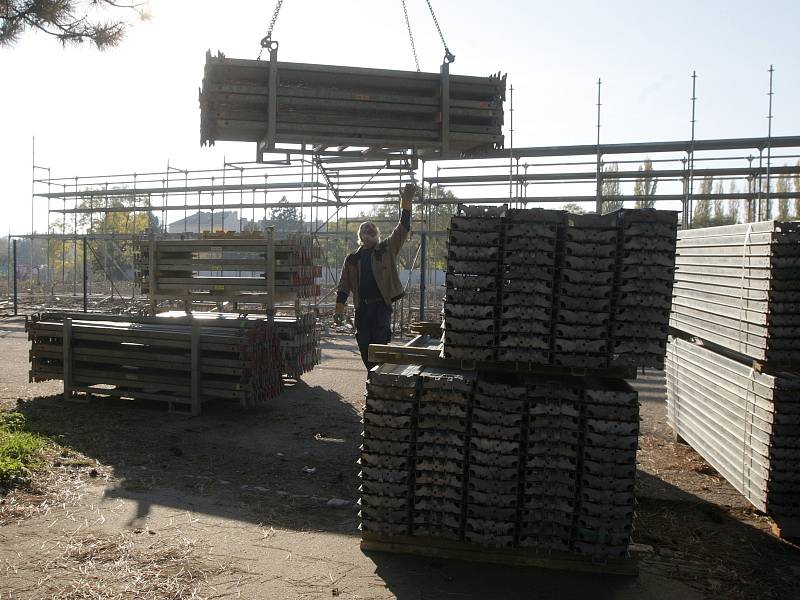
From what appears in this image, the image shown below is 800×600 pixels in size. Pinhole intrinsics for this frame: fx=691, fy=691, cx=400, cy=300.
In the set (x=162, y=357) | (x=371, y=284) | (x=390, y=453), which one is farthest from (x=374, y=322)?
(x=390, y=453)

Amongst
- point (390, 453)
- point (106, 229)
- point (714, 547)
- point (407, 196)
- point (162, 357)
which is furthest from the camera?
point (106, 229)

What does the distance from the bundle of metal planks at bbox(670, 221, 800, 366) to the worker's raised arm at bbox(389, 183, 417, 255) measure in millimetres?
2908

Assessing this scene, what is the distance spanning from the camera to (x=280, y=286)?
31.9 feet

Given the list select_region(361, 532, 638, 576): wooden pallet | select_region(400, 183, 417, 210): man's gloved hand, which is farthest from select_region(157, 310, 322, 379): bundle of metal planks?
select_region(361, 532, 638, 576): wooden pallet

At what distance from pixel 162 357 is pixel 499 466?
18.2 ft

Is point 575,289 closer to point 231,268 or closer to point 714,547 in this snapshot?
point 714,547

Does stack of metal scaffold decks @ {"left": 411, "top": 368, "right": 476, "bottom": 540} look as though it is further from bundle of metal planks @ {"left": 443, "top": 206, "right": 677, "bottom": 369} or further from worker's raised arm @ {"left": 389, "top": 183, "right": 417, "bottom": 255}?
worker's raised arm @ {"left": 389, "top": 183, "right": 417, "bottom": 255}

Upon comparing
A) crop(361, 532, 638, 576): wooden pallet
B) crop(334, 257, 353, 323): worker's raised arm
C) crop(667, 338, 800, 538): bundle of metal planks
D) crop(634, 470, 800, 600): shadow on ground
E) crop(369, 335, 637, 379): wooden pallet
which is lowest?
crop(634, 470, 800, 600): shadow on ground

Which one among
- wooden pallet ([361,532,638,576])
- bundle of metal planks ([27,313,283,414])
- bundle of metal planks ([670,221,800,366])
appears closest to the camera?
wooden pallet ([361,532,638,576])

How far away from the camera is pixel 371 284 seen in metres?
7.57

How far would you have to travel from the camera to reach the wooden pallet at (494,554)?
167 inches

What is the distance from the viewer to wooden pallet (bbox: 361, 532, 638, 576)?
4.25 m

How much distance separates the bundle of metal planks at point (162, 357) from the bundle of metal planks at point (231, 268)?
80cm

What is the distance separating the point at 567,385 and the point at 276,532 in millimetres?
2251
